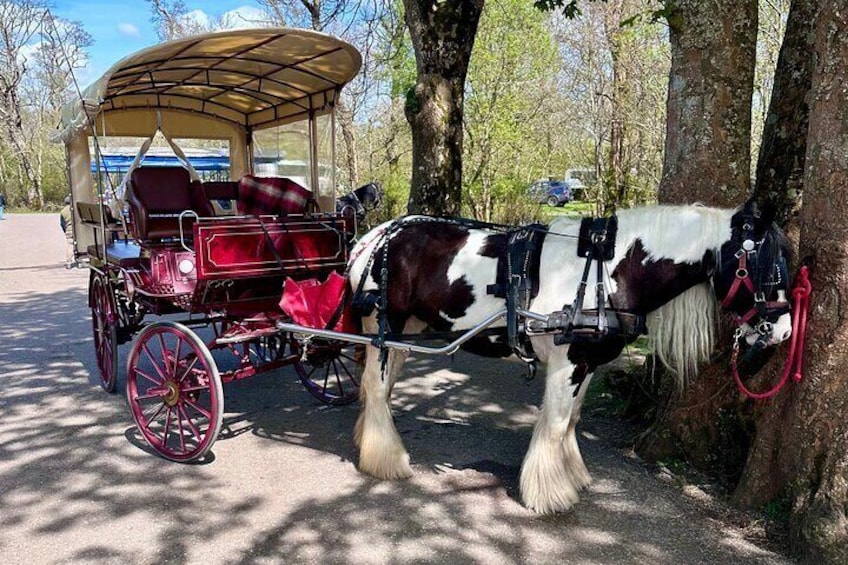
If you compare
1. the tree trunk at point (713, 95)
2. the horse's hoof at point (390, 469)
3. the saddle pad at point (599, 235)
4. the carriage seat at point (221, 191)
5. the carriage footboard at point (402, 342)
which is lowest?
the horse's hoof at point (390, 469)

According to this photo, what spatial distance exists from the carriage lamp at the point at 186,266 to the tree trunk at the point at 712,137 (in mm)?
3291

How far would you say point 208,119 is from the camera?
701 cm

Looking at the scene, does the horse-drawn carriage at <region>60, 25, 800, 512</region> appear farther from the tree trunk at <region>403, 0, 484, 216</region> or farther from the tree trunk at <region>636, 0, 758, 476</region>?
the tree trunk at <region>403, 0, 484, 216</region>

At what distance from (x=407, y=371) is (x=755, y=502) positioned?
3696 millimetres

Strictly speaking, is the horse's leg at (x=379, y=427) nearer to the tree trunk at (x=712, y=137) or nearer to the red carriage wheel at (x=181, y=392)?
the red carriage wheel at (x=181, y=392)

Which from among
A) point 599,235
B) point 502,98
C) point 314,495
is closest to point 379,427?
point 314,495

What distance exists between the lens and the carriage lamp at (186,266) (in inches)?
178

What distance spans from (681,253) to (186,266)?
3.24 metres

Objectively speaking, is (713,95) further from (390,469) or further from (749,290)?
(390,469)

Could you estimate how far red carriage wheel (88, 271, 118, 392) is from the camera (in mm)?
5543

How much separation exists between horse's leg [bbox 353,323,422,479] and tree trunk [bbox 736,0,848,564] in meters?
2.19

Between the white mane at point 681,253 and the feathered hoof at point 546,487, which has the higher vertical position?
the white mane at point 681,253

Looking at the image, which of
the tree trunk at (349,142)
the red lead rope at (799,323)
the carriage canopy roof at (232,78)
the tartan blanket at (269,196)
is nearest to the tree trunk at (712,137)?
the red lead rope at (799,323)

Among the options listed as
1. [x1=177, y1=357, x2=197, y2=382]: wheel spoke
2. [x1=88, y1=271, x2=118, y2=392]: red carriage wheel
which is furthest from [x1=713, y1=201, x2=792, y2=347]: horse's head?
[x1=88, y1=271, x2=118, y2=392]: red carriage wheel
